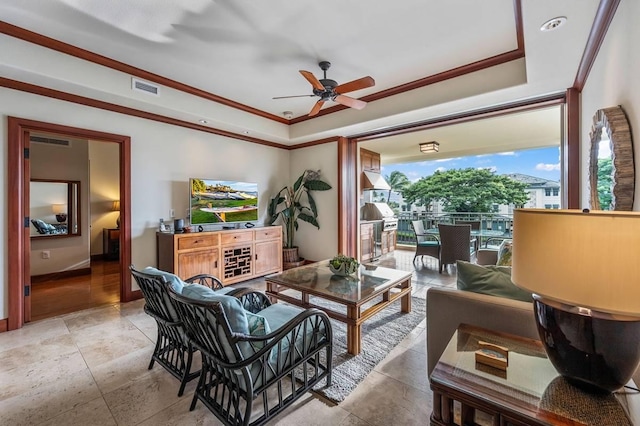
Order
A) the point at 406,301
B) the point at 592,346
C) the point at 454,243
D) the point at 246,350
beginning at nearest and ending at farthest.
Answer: the point at 592,346 < the point at 246,350 < the point at 406,301 < the point at 454,243

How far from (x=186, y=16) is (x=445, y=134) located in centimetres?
475

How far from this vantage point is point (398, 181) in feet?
30.3

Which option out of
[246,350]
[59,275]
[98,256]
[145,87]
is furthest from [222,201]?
[98,256]

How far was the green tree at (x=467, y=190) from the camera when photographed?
24.7 feet

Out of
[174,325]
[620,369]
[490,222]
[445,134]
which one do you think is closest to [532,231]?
[620,369]

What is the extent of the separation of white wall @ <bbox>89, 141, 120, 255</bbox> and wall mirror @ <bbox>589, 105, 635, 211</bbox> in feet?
24.6

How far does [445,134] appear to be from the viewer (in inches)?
215

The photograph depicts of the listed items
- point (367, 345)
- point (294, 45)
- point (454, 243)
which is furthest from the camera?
point (454, 243)

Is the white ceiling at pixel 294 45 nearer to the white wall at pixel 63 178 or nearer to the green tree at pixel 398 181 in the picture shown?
the white wall at pixel 63 178

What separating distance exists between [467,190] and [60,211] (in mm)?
9414

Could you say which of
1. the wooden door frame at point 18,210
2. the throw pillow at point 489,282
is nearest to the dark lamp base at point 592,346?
the throw pillow at point 489,282

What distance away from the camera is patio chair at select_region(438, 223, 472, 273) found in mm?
4590

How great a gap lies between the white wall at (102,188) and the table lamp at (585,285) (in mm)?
7329

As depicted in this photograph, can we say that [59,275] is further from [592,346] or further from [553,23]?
[553,23]
